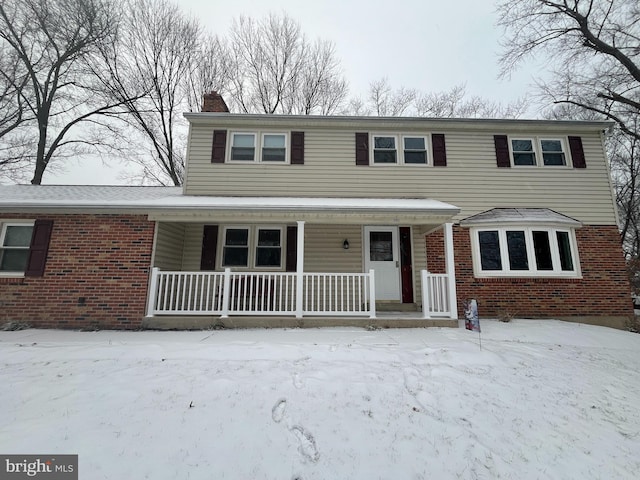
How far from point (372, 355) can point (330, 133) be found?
6628 millimetres

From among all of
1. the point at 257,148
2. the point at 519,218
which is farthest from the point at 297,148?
the point at 519,218

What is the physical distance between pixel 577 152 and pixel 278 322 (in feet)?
31.9

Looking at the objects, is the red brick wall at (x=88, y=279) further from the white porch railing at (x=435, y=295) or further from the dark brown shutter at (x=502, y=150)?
the dark brown shutter at (x=502, y=150)

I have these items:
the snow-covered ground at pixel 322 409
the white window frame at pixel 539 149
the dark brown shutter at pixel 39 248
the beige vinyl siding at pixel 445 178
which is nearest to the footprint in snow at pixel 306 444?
the snow-covered ground at pixel 322 409

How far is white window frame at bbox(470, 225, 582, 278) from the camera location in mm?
7547

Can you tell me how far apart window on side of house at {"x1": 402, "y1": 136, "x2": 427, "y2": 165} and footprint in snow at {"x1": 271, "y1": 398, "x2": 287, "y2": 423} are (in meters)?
7.42

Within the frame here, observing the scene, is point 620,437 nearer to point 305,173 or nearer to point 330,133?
point 305,173

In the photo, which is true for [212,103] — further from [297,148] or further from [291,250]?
[291,250]

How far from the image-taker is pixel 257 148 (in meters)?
8.59

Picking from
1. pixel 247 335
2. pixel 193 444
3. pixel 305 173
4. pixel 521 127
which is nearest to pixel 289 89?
pixel 305 173

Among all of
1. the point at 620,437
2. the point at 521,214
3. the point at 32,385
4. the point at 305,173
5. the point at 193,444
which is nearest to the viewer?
the point at 193,444

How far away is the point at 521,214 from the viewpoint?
25.2 feet

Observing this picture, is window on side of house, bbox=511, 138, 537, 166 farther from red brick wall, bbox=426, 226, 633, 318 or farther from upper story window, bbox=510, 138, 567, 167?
red brick wall, bbox=426, 226, 633, 318

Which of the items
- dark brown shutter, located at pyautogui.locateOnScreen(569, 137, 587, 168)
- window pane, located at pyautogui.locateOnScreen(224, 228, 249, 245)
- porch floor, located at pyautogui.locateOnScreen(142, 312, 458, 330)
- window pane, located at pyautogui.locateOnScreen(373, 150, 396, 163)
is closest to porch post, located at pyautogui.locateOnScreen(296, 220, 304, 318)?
porch floor, located at pyautogui.locateOnScreen(142, 312, 458, 330)
